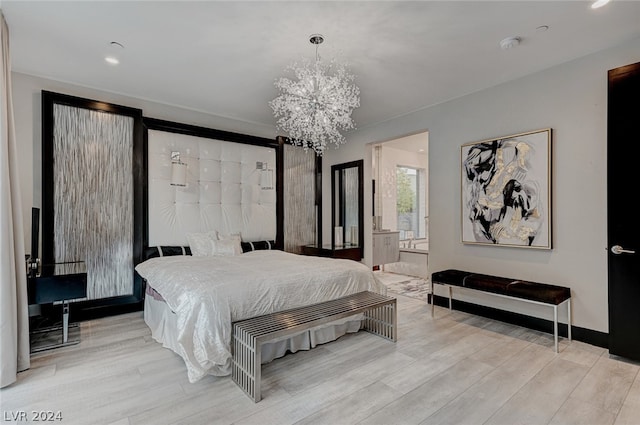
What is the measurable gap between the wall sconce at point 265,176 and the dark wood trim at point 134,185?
5.91 feet

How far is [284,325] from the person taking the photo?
2463 millimetres

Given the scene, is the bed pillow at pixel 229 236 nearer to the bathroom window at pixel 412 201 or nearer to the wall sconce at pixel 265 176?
the wall sconce at pixel 265 176

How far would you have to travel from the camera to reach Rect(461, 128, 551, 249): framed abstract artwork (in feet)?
11.3

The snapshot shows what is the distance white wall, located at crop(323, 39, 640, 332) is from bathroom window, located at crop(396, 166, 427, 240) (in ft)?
12.4

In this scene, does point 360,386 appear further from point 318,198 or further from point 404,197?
point 404,197

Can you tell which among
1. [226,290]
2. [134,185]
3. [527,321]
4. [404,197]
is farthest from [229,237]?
[404,197]

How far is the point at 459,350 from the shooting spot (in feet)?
9.82

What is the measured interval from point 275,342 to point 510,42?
11.6 ft

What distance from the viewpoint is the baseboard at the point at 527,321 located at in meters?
3.10

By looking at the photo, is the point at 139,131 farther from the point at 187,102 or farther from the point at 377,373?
the point at 377,373

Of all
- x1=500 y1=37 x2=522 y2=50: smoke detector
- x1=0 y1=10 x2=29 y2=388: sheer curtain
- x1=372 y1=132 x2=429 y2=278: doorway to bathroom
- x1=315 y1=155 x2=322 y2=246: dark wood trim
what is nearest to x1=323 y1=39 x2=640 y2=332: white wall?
x1=500 y1=37 x2=522 y2=50: smoke detector

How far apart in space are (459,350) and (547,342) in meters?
1.02

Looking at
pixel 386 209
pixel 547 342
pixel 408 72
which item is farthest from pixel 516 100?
pixel 386 209

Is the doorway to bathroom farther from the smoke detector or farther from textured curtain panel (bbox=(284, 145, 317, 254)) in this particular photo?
the smoke detector
